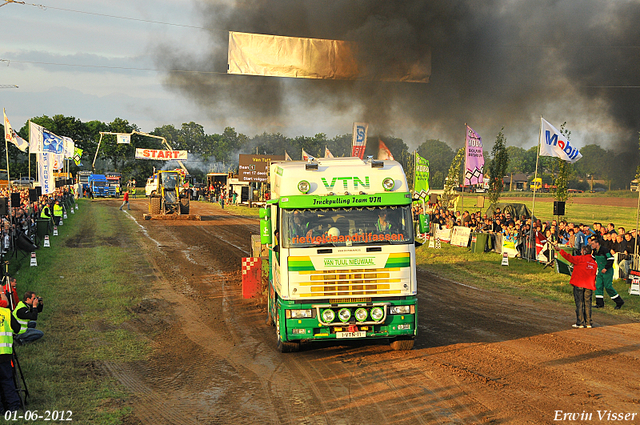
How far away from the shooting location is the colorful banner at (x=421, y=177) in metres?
24.5

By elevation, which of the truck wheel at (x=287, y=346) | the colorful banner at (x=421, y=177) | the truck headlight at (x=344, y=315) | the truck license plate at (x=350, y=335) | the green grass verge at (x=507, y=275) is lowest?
the green grass verge at (x=507, y=275)

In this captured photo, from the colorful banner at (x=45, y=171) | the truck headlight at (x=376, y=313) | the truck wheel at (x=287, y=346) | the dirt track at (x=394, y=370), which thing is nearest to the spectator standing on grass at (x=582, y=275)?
the dirt track at (x=394, y=370)

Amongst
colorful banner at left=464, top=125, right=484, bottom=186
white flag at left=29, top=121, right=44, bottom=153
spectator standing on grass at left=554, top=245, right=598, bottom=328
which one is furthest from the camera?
colorful banner at left=464, top=125, right=484, bottom=186

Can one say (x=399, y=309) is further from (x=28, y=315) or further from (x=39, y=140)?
(x=39, y=140)

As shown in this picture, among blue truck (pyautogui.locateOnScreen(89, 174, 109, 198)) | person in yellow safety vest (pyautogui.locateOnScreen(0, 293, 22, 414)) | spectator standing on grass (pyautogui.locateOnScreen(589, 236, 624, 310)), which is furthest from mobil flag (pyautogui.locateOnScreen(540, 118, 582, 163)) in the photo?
blue truck (pyautogui.locateOnScreen(89, 174, 109, 198))

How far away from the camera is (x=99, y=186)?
67.2 m

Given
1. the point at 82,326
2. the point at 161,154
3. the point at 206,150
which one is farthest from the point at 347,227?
the point at 206,150

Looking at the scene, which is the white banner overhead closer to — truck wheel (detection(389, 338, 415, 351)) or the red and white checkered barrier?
the red and white checkered barrier

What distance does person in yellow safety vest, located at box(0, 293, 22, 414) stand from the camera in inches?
258

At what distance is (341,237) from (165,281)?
9.47 metres

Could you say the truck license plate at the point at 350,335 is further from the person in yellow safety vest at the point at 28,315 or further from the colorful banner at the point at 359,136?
the colorful banner at the point at 359,136

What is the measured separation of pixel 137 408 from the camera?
23.0ft

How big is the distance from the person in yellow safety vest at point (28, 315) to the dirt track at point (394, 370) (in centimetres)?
153

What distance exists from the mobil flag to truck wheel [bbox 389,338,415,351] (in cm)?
1159
